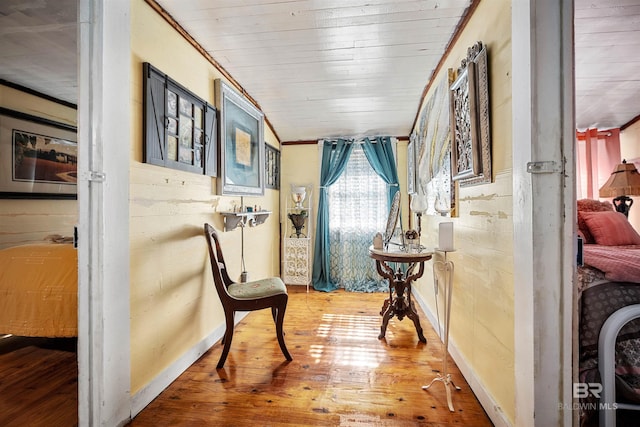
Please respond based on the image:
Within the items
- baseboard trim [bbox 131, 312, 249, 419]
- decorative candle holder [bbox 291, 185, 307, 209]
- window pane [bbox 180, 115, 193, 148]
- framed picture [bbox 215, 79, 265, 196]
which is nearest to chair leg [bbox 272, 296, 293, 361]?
baseboard trim [bbox 131, 312, 249, 419]

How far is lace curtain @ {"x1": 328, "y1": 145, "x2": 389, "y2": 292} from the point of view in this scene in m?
4.26

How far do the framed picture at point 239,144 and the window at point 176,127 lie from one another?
12 cm

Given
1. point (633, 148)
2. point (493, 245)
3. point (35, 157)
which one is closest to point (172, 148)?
point (35, 157)

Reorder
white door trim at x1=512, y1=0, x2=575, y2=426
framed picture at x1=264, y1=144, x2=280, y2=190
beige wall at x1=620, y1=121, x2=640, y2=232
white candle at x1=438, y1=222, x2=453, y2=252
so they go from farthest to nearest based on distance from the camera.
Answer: framed picture at x1=264, y1=144, x2=280, y2=190 → beige wall at x1=620, y1=121, x2=640, y2=232 → white candle at x1=438, y1=222, x2=453, y2=252 → white door trim at x1=512, y1=0, x2=575, y2=426

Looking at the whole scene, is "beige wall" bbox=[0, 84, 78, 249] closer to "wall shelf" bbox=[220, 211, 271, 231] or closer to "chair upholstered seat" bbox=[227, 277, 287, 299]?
"wall shelf" bbox=[220, 211, 271, 231]

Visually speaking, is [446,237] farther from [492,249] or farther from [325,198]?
[325,198]

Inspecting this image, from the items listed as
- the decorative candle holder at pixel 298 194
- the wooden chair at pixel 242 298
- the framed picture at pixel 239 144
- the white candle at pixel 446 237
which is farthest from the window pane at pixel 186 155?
the decorative candle holder at pixel 298 194

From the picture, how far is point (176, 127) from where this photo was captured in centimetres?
201

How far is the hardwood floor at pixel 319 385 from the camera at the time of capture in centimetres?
158

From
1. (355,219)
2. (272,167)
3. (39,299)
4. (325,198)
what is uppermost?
(272,167)

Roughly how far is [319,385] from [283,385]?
0.23m

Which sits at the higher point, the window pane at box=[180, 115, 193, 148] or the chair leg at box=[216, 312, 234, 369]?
the window pane at box=[180, 115, 193, 148]

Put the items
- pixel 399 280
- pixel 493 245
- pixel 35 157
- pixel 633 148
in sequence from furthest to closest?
1. pixel 633 148
2. pixel 399 280
3. pixel 35 157
4. pixel 493 245

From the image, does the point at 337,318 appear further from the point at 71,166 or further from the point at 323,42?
the point at 71,166
